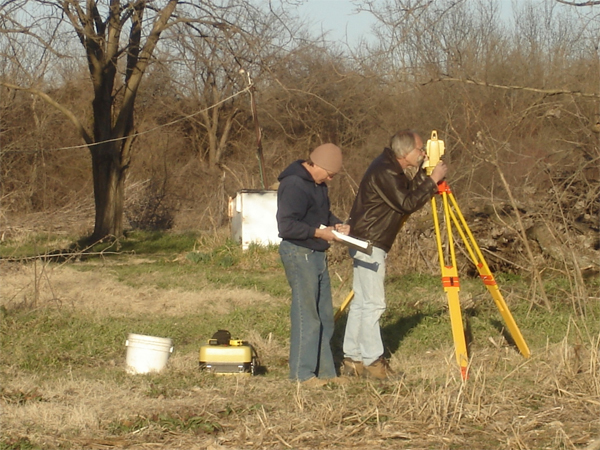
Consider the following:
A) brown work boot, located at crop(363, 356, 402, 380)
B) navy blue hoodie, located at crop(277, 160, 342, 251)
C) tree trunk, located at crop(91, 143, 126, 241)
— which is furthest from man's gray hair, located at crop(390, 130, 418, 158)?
tree trunk, located at crop(91, 143, 126, 241)

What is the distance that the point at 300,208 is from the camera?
596 cm

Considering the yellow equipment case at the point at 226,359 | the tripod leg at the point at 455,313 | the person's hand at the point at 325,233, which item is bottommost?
the yellow equipment case at the point at 226,359

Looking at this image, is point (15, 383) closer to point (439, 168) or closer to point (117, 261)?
point (439, 168)

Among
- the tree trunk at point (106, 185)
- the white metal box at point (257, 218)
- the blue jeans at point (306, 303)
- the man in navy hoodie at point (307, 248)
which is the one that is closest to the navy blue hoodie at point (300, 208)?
the man in navy hoodie at point (307, 248)

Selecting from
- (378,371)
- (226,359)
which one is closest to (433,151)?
(378,371)

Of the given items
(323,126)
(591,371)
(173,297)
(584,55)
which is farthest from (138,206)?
(591,371)

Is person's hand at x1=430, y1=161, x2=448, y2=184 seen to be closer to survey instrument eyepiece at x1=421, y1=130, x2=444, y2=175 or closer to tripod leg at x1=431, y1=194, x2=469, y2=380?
survey instrument eyepiece at x1=421, y1=130, x2=444, y2=175

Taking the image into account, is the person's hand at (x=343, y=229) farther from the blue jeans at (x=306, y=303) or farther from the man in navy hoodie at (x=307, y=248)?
the blue jeans at (x=306, y=303)

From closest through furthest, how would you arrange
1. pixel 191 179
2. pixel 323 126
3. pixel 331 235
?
pixel 331 235, pixel 323 126, pixel 191 179

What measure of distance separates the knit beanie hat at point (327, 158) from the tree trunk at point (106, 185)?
13.3m

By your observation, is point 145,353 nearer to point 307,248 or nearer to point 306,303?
point 306,303

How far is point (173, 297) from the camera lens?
10.4 meters

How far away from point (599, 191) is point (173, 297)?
5700 millimetres

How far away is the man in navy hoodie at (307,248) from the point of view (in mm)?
5957
